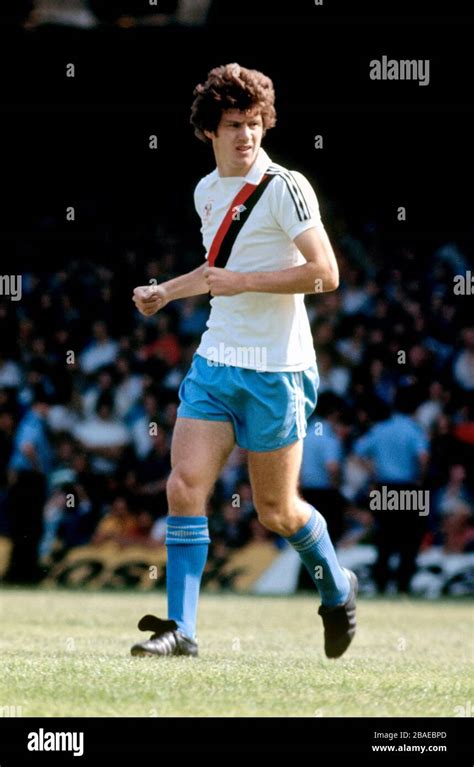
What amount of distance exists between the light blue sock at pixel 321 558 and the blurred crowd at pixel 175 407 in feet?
22.6

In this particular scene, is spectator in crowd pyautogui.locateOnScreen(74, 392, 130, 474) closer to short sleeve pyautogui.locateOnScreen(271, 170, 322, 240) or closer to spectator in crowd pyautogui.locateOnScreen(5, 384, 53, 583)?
spectator in crowd pyautogui.locateOnScreen(5, 384, 53, 583)

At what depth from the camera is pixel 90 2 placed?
48.0 feet

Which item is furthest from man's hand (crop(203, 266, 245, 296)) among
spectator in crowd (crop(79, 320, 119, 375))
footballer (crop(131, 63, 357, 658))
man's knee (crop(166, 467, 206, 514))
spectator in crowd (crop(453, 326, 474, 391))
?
spectator in crowd (crop(79, 320, 119, 375))

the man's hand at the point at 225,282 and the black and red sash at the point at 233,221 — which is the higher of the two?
the black and red sash at the point at 233,221

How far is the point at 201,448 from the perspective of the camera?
21.7 feet

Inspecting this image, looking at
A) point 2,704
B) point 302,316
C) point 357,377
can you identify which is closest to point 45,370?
point 357,377

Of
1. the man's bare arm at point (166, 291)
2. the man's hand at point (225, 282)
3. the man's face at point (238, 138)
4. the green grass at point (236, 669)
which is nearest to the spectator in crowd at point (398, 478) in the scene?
the green grass at point (236, 669)

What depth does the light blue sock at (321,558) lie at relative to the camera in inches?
277

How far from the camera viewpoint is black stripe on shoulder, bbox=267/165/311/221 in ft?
21.3

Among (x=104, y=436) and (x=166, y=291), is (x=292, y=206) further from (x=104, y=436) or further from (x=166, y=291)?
(x=104, y=436)

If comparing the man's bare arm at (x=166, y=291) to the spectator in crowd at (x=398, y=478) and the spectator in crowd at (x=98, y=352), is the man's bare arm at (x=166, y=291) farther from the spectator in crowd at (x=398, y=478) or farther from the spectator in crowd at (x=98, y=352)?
the spectator in crowd at (x=98, y=352)
